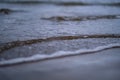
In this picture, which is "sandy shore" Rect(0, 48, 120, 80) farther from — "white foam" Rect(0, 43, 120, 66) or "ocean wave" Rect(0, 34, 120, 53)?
"ocean wave" Rect(0, 34, 120, 53)

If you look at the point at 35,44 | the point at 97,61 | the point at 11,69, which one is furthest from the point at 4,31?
the point at 97,61

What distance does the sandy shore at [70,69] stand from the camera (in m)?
2.64

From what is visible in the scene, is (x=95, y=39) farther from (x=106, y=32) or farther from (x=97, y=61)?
(x=97, y=61)

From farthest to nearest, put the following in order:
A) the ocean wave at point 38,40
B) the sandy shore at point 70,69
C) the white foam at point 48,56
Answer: the ocean wave at point 38,40 < the white foam at point 48,56 < the sandy shore at point 70,69

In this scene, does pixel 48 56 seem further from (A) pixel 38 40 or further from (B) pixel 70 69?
(A) pixel 38 40

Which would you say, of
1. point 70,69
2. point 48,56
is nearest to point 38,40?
point 48,56

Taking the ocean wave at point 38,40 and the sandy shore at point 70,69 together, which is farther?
the ocean wave at point 38,40

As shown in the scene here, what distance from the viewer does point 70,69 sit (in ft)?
9.42

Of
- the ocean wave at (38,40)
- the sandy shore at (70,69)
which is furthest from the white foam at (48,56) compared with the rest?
the ocean wave at (38,40)

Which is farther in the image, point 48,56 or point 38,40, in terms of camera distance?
point 38,40

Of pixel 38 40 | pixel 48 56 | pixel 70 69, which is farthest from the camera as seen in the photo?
pixel 38 40

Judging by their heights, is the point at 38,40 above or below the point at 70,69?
above

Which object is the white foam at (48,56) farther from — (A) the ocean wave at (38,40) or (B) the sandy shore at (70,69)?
(A) the ocean wave at (38,40)

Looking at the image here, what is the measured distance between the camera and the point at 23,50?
3.45 meters
